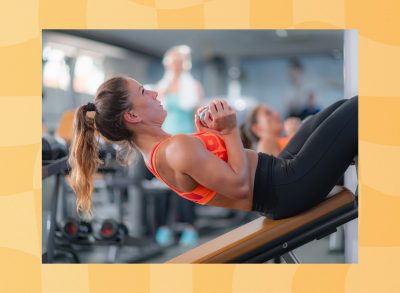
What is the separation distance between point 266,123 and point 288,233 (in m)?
1.25

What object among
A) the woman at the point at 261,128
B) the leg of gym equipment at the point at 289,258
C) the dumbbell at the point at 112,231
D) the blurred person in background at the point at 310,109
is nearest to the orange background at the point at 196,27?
the leg of gym equipment at the point at 289,258

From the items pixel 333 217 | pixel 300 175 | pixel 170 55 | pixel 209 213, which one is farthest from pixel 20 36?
pixel 209 213

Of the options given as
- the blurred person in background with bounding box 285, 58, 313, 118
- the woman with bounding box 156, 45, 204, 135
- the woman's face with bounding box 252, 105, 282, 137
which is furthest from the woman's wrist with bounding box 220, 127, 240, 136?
the blurred person in background with bounding box 285, 58, 313, 118

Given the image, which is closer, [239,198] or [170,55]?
[239,198]

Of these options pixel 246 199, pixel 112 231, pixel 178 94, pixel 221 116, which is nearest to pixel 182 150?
pixel 221 116

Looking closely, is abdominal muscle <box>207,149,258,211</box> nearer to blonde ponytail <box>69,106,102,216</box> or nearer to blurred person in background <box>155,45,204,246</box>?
blonde ponytail <box>69,106,102,216</box>

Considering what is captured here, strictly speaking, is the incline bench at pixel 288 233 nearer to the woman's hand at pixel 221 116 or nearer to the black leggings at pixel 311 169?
the black leggings at pixel 311 169

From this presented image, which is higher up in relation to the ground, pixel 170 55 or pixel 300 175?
pixel 170 55

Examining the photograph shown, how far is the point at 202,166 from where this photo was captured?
5.23 ft

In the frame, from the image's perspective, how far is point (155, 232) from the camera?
4340 millimetres

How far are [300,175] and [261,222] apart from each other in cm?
20

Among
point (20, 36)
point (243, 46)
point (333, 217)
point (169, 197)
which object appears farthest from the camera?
point (243, 46)

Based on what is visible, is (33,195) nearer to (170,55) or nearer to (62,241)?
(62,241)

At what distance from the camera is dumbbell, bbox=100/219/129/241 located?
8.57 feet
